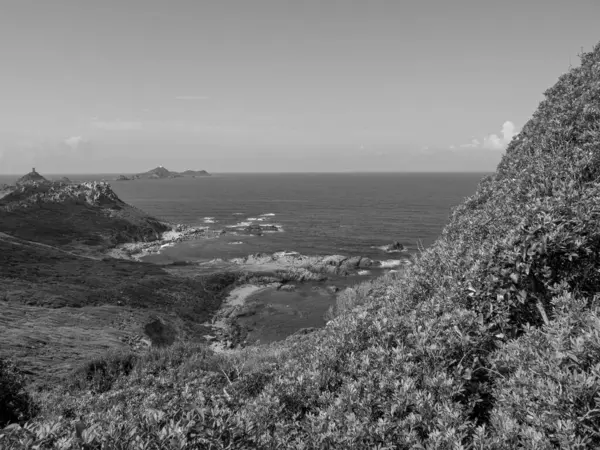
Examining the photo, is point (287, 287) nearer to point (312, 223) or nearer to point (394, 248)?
point (394, 248)

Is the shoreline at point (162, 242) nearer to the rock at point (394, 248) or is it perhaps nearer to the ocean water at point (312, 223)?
the ocean water at point (312, 223)

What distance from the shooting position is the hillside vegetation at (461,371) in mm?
4434

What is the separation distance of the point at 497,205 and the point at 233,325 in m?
33.1

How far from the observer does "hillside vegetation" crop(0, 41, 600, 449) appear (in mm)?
4434

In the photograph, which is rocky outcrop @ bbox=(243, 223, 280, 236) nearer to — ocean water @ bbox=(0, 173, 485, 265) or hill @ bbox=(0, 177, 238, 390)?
ocean water @ bbox=(0, 173, 485, 265)

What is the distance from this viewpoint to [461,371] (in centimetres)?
596

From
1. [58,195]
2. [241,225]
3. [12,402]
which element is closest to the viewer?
[12,402]

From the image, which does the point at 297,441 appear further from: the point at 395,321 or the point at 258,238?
the point at 258,238

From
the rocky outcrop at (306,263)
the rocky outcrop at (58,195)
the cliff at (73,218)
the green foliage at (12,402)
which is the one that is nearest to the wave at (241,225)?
the cliff at (73,218)

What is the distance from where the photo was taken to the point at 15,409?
448 inches

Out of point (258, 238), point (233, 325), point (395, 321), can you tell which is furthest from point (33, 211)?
point (395, 321)

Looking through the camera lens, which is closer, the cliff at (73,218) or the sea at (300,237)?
the sea at (300,237)

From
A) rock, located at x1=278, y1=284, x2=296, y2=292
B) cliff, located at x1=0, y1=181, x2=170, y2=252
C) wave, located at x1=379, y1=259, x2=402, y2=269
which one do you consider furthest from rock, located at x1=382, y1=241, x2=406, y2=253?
cliff, located at x1=0, y1=181, x2=170, y2=252

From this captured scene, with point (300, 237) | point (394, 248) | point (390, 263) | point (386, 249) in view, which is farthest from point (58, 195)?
point (394, 248)
